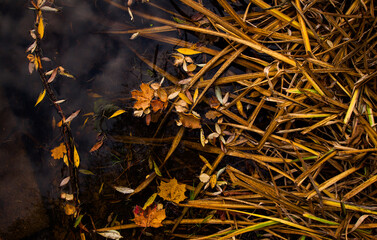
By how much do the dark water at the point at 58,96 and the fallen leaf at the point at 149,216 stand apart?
0.82ft

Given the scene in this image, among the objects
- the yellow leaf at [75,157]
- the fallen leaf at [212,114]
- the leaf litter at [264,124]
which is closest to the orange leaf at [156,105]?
the leaf litter at [264,124]

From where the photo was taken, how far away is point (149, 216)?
1.28 metres

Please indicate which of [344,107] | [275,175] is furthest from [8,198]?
[344,107]

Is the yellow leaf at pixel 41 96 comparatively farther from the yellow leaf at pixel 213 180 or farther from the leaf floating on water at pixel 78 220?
the yellow leaf at pixel 213 180

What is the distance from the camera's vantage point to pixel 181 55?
50.3 inches

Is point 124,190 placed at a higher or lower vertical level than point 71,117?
lower

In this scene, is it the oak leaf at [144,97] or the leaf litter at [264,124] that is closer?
the leaf litter at [264,124]

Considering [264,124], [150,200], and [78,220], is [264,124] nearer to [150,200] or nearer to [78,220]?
[150,200]

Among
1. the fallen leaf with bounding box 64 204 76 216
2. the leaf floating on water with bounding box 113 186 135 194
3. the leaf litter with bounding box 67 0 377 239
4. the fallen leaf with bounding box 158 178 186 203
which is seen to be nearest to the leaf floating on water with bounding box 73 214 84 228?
the fallen leaf with bounding box 64 204 76 216

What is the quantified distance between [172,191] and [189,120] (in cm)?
43

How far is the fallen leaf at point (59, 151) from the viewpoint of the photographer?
130cm

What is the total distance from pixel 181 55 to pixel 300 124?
81cm

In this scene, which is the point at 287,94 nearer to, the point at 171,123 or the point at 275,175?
the point at 275,175

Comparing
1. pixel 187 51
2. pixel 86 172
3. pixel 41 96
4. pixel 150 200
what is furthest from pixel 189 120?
pixel 41 96
